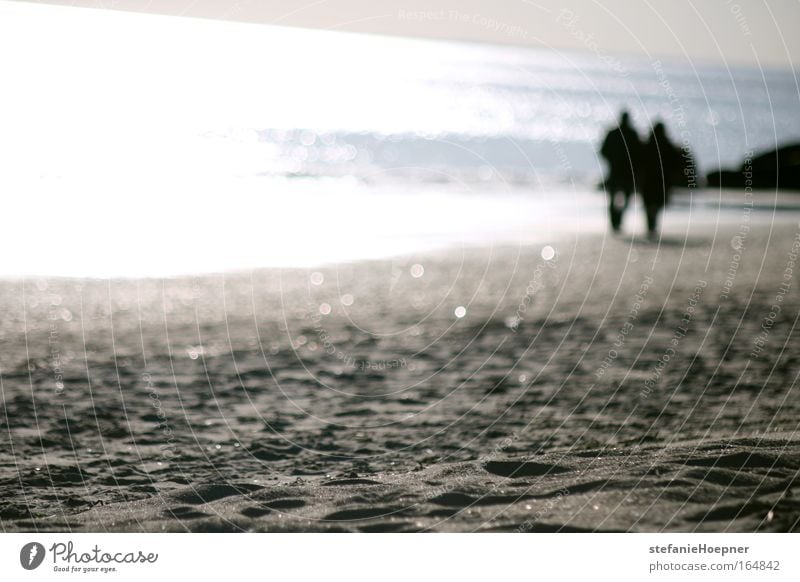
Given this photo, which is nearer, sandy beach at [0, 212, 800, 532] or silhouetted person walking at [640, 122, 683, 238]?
sandy beach at [0, 212, 800, 532]

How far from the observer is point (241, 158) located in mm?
30562

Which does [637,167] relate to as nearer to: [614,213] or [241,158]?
[614,213]

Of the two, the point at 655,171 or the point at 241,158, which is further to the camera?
the point at 241,158

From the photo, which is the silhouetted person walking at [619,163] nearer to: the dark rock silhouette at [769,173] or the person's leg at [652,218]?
the person's leg at [652,218]

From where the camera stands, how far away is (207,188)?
2352cm

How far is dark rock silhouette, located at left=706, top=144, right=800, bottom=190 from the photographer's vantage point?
86.2 ft

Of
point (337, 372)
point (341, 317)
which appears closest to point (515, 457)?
point (337, 372)

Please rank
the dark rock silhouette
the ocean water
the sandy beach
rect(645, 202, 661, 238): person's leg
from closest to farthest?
the sandy beach, the ocean water, rect(645, 202, 661, 238): person's leg, the dark rock silhouette

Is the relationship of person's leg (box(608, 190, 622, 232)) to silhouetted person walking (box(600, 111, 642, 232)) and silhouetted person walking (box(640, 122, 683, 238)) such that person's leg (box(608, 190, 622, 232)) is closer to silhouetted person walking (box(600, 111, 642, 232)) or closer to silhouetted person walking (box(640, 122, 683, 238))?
silhouetted person walking (box(600, 111, 642, 232))
